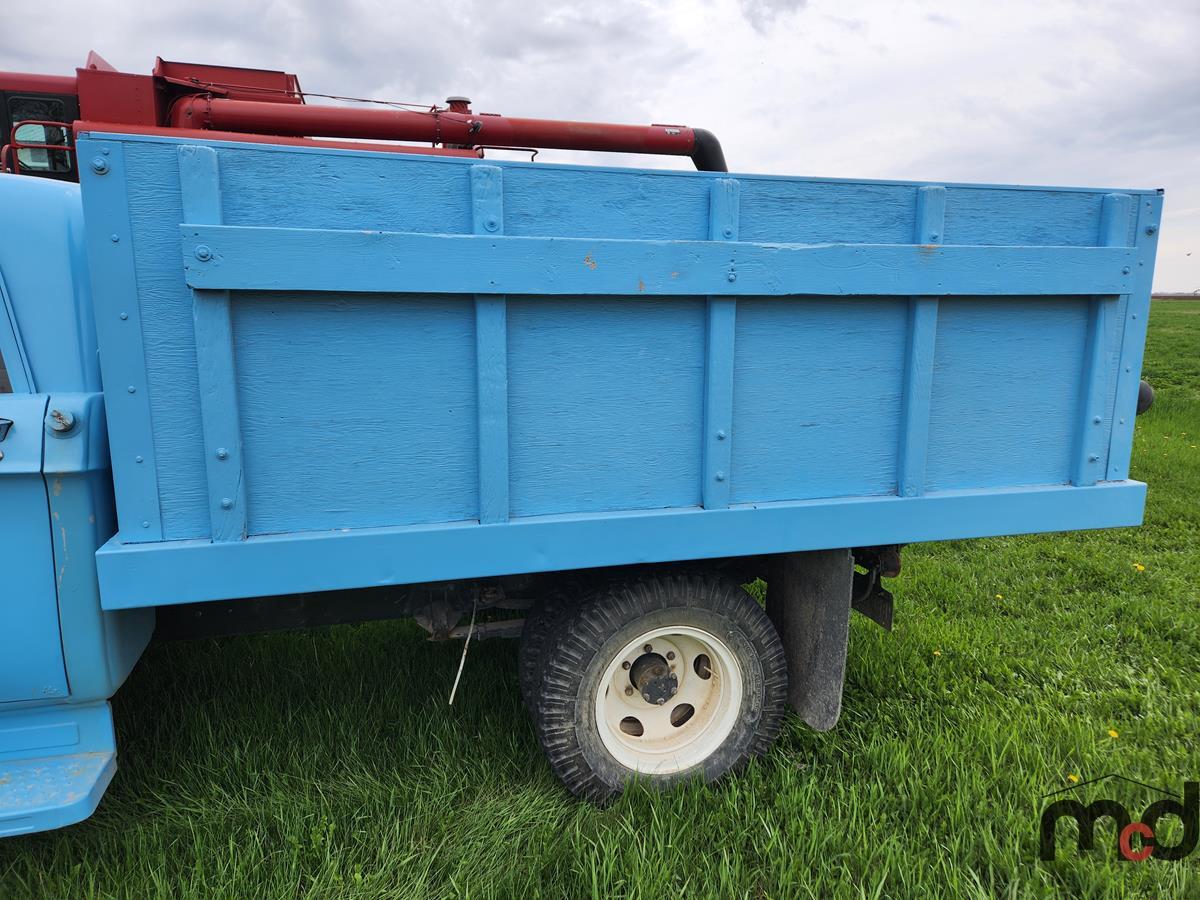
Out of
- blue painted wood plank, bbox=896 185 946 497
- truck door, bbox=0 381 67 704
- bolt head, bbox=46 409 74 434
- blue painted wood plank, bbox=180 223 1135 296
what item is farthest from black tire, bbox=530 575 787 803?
bolt head, bbox=46 409 74 434

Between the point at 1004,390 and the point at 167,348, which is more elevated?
the point at 167,348

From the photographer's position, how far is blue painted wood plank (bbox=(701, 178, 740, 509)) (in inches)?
86.9

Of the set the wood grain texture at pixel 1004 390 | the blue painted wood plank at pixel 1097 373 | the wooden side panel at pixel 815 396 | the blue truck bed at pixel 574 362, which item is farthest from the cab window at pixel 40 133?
the blue painted wood plank at pixel 1097 373

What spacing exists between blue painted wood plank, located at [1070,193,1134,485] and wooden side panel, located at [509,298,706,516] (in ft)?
4.37

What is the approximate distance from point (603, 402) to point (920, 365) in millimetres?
987

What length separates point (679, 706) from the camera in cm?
272

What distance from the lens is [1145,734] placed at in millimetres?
2938

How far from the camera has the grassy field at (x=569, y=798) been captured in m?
2.23

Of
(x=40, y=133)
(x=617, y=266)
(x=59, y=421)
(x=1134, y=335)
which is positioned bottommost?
(x=59, y=421)

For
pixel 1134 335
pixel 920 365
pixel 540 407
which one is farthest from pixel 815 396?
pixel 1134 335

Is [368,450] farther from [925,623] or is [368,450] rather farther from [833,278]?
[925,623]

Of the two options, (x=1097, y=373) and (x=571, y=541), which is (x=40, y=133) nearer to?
(x=571, y=541)

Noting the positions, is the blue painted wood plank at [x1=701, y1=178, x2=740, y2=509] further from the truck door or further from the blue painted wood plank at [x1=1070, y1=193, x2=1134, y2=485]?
the truck door

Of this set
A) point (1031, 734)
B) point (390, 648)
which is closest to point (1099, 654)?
point (1031, 734)
